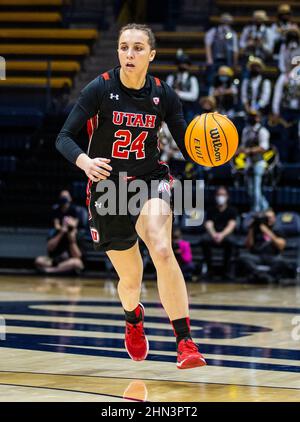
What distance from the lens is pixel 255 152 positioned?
15031mm

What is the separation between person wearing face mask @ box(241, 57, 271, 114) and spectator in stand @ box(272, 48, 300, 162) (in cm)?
41

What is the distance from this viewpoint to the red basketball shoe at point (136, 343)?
22.2ft

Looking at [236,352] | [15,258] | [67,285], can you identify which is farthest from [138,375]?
[15,258]

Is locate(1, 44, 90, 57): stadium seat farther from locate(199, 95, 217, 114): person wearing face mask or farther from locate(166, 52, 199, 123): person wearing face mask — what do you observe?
locate(199, 95, 217, 114): person wearing face mask

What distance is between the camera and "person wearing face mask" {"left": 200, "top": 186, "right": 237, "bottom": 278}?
1478 cm

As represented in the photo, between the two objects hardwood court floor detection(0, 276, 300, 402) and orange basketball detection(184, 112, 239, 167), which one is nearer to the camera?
hardwood court floor detection(0, 276, 300, 402)

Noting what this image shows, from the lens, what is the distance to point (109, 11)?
2239cm

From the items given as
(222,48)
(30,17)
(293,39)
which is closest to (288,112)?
(293,39)

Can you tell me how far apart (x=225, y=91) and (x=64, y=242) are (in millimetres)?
3503

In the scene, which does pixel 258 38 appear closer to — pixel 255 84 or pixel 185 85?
pixel 255 84

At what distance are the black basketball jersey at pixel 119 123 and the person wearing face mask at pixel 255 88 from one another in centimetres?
976

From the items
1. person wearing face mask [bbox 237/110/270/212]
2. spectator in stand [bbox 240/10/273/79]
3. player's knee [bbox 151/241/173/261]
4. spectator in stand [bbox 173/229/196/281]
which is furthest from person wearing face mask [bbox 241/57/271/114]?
player's knee [bbox 151/241/173/261]
